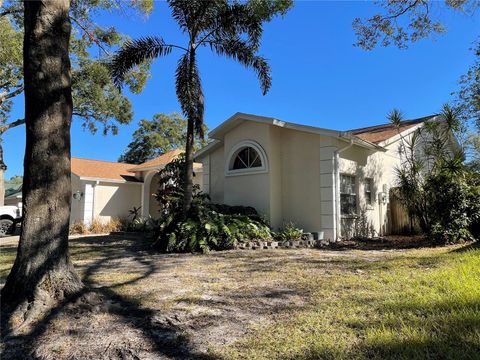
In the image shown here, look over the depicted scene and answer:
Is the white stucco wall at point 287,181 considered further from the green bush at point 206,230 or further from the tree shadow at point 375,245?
the green bush at point 206,230

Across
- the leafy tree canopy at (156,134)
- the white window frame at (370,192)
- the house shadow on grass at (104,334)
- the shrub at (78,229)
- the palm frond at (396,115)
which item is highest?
the leafy tree canopy at (156,134)

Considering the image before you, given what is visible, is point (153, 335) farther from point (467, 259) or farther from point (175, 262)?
point (467, 259)

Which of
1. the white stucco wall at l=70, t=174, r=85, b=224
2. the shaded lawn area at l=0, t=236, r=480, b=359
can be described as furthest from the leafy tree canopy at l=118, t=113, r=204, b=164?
the shaded lawn area at l=0, t=236, r=480, b=359

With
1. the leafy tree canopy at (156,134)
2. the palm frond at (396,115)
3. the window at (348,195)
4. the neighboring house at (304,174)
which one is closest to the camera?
the neighboring house at (304,174)

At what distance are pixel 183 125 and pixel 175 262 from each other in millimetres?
31195

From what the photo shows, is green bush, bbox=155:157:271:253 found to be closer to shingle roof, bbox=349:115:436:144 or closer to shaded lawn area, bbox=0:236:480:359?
shaded lawn area, bbox=0:236:480:359

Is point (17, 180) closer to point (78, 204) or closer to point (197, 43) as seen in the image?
point (78, 204)

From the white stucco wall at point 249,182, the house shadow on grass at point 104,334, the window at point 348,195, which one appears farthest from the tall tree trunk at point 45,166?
the window at point 348,195

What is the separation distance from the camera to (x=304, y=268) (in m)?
6.27

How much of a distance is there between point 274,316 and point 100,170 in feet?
60.1

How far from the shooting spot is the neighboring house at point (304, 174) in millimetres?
10734

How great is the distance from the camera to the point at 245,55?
411 inches

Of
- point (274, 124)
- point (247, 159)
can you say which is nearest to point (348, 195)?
point (274, 124)

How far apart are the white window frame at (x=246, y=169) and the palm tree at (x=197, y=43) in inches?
91.6
